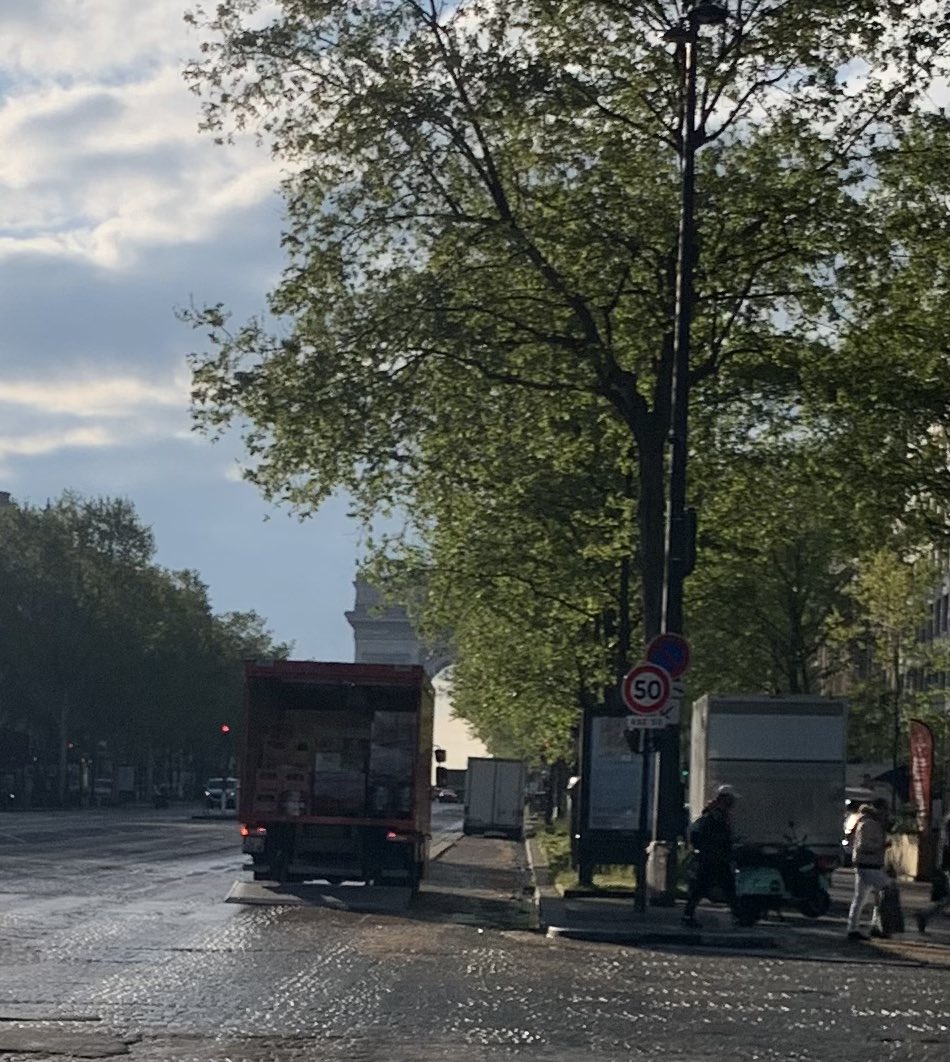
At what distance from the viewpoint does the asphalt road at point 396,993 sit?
13609 millimetres

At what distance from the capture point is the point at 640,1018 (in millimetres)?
15648

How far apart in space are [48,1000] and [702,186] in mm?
20836

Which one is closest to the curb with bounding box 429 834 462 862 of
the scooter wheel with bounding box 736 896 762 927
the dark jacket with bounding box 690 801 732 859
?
the scooter wheel with bounding box 736 896 762 927

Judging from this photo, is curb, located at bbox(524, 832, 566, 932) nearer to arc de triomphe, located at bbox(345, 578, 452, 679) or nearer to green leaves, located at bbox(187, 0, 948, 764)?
green leaves, located at bbox(187, 0, 948, 764)

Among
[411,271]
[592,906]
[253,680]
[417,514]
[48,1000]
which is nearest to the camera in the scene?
[48,1000]

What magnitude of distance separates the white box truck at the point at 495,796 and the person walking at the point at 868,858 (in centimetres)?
5347

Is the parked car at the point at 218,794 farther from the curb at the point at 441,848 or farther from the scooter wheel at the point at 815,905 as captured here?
the scooter wheel at the point at 815,905

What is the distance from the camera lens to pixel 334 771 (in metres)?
33.0

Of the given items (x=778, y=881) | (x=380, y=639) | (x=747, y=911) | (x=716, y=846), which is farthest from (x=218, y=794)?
(x=716, y=846)

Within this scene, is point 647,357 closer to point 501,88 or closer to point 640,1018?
point 501,88

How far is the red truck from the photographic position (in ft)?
106

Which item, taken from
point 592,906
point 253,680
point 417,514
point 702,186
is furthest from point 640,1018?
point 417,514

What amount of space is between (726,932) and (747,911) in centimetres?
316

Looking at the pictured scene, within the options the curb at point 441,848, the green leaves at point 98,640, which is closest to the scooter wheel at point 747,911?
the curb at point 441,848
